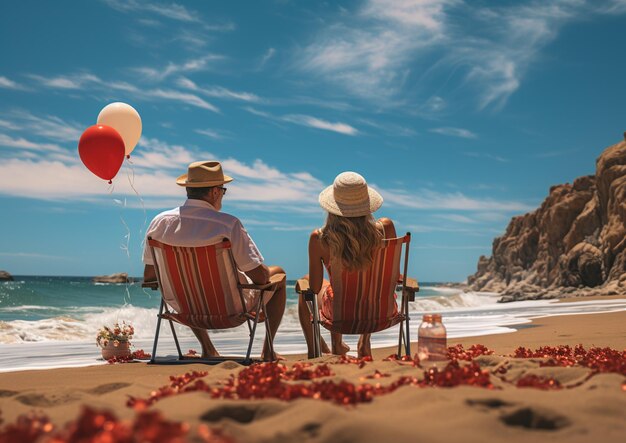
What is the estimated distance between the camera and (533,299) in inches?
1043

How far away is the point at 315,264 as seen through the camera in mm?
5316

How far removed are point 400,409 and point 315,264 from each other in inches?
108

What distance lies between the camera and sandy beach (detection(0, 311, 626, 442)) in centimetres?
227

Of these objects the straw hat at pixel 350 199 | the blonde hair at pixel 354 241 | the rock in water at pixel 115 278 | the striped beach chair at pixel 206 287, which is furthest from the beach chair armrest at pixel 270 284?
the rock in water at pixel 115 278

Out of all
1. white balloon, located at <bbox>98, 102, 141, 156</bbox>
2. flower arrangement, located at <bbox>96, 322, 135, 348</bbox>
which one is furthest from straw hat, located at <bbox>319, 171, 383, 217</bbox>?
white balloon, located at <bbox>98, 102, 141, 156</bbox>

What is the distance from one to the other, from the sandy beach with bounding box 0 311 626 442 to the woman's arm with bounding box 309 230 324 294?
163cm

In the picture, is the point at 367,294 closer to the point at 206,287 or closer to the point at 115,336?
the point at 206,287

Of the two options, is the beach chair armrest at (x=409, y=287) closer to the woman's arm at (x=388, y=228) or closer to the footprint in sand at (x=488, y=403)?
the woman's arm at (x=388, y=228)

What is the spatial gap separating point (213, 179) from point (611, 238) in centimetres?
3033

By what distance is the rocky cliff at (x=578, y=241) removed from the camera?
30.5 metres

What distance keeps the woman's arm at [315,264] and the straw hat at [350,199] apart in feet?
0.95

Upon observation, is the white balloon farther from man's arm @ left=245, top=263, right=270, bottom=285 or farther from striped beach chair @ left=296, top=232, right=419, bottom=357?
striped beach chair @ left=296, top=232, right=419, bottom=357

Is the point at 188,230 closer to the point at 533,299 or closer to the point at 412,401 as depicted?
the point at 412,401

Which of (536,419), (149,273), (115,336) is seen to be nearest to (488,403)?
(536,419)
